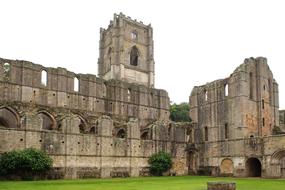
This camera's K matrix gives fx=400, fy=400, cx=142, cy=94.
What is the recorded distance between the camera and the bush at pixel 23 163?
95.5 feet

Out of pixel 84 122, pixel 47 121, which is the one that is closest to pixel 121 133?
pixel 84 122

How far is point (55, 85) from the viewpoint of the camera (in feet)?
129

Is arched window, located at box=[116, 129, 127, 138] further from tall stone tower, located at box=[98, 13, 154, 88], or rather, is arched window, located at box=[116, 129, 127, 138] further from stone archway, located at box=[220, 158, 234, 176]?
tall stone tower, located at box=[98, 13, 154, 88]

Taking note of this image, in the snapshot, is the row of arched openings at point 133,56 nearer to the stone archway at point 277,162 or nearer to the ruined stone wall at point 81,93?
the ruined stone wall at point 81,93

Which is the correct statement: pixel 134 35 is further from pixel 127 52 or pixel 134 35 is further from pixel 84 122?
pixel 84 122

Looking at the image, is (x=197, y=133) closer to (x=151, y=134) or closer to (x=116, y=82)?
(x=151, y=134)

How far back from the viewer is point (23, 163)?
1159 inches

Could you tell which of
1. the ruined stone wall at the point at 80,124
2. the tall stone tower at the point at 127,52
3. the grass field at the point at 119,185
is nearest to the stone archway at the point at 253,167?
the ruined stone wall at the point at 80,124

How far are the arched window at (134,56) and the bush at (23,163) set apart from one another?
3564 centimetres

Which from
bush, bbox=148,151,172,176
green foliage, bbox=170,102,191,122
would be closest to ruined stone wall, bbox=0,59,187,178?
bush, bbox=148,151,172,176

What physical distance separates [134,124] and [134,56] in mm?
27235

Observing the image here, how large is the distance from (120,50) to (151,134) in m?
22.9

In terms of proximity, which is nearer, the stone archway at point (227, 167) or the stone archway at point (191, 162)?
the stone archway at point (227, 167)

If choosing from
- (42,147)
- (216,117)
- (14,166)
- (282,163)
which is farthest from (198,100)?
(14,166)
